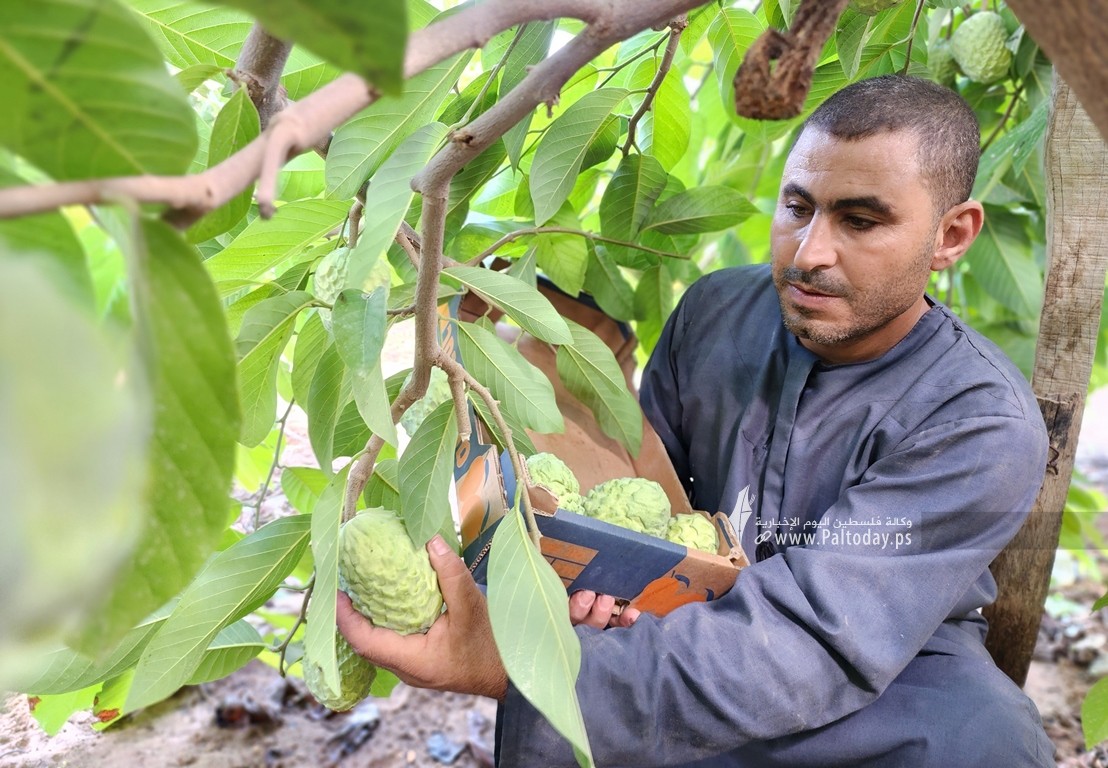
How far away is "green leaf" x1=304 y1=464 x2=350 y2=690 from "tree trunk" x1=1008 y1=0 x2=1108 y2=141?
0.72 m

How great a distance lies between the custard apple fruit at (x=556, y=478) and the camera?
→ 1160mm

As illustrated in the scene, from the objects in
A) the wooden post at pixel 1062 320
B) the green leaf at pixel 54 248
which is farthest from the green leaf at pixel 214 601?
the wooden post at pixel 1062 320

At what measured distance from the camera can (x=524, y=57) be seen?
1.15m

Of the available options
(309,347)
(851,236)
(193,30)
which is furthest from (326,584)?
(851,236)

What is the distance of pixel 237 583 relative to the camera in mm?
1043

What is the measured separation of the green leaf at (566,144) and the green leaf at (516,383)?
0.23 meters

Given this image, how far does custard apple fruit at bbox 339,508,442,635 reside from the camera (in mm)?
971

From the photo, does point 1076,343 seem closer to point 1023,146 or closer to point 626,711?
point 1023,146

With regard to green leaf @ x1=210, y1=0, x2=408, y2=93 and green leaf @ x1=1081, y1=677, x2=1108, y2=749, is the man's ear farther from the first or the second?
green leaf @ x1=210, y1=0, x2=408, y2=93

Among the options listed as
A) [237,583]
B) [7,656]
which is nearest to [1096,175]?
[237,583]

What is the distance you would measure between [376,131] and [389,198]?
0.79 ft

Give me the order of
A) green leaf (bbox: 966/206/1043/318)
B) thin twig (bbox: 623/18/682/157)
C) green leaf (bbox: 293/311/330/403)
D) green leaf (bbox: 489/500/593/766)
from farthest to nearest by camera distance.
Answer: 1. green leaf (bbox: 966/206/1043/318)
2. thin twig (bbox: 623/18/682/157)
3. green leaf (bbox: 293/311/330/403)
4. green leaf (bbox: 489/500/593/766)

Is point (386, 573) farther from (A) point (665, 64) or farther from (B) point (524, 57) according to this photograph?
(A) point (665, 64)

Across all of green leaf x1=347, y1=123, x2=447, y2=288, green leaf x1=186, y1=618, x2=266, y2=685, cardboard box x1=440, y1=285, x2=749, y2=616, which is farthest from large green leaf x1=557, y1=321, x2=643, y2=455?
green leaf x1=186, y1=618, x2=266, y2=685
